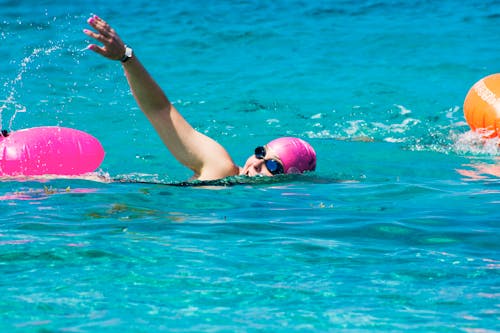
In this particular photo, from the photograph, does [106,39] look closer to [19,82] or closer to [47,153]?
[47,153]

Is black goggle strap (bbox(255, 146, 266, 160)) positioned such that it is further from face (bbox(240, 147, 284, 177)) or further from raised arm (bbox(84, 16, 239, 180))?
raised arm (bbox(84, 16, 239, 180))

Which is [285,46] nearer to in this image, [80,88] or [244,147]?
[80,88]

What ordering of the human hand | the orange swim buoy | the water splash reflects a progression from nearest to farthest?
the human hand, the orange swim buoy, the water splash

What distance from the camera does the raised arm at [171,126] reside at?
19.0 feet

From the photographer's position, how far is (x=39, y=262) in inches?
185

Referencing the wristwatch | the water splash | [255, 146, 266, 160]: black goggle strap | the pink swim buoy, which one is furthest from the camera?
the water splash

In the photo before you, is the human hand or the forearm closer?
the human hand

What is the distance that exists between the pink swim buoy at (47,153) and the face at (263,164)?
3.94ft

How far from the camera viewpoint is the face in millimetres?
6859

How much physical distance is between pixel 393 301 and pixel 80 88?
9459mm

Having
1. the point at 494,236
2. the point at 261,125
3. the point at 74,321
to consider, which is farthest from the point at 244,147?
the point at 74,321

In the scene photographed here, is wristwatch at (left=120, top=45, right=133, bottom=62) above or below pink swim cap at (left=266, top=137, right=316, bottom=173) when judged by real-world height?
above

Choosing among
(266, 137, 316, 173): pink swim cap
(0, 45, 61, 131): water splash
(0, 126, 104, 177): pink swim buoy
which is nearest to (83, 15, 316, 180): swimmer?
(266, 137, 316, 173): pink swim cap

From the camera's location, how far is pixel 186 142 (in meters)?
6.27
